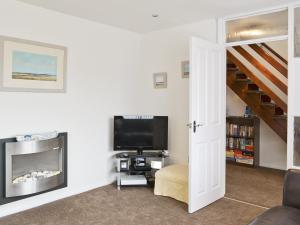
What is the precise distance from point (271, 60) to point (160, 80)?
7.25 ft

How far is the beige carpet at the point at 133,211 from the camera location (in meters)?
2.93

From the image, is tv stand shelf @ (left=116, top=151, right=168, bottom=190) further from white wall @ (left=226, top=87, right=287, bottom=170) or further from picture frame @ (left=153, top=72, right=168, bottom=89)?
white wall @ (left=226, top=87, right=287, bottom=170)

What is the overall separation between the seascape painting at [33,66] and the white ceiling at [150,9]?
2.01ft

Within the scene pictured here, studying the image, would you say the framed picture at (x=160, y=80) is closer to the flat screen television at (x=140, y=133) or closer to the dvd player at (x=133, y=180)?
the flat screen television at (x=140, y=133)

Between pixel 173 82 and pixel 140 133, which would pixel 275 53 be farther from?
pixel 140 133

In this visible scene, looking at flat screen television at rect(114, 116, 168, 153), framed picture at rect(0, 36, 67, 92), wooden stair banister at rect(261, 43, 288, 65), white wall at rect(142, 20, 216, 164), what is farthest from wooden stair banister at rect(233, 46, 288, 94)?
framed picture at rect(0, 36, 67, 92)

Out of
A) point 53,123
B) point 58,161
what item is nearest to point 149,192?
point 58,161

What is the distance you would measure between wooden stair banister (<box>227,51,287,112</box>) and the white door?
1755mm

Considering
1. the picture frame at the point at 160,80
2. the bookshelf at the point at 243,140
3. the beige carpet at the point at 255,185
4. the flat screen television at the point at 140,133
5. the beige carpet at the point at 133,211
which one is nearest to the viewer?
the beige carpet at the point at 133,211

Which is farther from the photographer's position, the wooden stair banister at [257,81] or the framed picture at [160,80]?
the wooden stair banister at [257,81]

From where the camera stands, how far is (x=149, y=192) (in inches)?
152

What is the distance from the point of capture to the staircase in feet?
16.3

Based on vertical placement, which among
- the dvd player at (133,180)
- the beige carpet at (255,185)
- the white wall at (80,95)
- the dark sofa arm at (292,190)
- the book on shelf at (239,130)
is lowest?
the beige carpet at (255,185)

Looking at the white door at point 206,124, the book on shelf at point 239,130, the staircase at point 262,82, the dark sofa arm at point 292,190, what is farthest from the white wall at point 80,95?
the dark sofa arm at point 292,190
